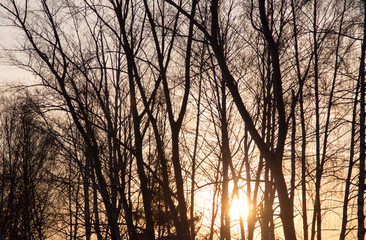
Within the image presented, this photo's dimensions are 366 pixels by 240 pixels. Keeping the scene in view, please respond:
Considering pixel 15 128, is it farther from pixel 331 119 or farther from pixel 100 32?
pixel 331 119

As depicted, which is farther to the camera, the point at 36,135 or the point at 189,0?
the point at 36,135

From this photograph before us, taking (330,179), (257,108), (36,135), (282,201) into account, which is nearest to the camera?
(282,201)

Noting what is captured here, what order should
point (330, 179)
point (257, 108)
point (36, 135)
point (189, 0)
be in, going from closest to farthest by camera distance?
point (189, 0)
point (257, 108)
point (330, 179)
point (36, 135)

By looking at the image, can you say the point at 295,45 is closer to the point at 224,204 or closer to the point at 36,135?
the point at 224,204

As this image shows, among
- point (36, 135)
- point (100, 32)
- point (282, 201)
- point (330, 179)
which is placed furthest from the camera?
point (36, 135)

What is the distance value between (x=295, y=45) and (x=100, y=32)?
474 centimetres

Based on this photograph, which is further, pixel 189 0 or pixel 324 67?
pixel 324 67

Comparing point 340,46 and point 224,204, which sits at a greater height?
point 340,46

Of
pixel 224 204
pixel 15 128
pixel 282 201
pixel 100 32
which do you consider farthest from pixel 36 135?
pixel 282 201

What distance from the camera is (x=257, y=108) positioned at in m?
9.48

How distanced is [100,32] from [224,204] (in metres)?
5.11

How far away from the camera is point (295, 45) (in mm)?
8875

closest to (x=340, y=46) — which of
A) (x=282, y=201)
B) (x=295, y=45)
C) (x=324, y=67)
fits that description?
(x=324, y=67)

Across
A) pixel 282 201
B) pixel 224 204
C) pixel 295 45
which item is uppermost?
pixel 295 45
